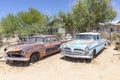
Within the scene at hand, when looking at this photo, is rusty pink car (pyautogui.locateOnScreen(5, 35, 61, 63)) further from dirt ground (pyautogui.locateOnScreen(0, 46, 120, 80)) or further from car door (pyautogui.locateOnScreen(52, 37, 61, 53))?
dirt ground (pyautogui.locateOnScreen(0, 46, 120, 80))

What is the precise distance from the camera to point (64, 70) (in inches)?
313

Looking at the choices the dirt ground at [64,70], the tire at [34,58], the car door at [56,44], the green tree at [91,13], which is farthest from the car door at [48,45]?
the green tree at [91,13]

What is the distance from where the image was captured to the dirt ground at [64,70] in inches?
274

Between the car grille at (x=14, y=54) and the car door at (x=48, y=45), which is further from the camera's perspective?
the car door at (x=48, y=45)

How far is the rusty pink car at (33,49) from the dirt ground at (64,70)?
0.46 metres

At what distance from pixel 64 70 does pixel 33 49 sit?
2115 mm

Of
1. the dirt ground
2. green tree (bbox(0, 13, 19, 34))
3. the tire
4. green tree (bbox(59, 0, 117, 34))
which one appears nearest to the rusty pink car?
the tire

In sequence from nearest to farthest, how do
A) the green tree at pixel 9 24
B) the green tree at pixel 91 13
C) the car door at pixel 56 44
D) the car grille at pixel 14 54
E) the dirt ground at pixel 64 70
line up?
the dirt ground at pixel 64 70 → the car grille at pixel 14 54 → the car door at pixel 56 44 → the green tree at pixel 91 13 → the green tree at pixel 9 24

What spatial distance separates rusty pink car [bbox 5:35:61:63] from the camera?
27.2ft

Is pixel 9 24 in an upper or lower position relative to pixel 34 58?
upper

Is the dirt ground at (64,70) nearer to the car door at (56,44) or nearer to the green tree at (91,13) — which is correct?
the car door at (56,44)

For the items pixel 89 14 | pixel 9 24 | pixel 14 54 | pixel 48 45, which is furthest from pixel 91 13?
pixel 9 24

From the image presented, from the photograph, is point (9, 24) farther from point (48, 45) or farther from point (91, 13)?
point (48, 45)

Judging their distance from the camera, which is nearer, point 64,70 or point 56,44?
point 64,70
